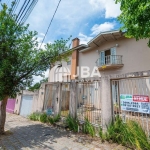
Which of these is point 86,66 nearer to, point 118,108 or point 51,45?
point 51,45

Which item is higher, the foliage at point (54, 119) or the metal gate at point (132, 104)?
the metal gate at point (132, 104)

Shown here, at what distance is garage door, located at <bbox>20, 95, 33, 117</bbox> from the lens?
9.08m

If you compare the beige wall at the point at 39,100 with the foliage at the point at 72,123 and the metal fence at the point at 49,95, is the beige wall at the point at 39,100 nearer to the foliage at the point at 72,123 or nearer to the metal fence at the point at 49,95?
the metal fence at the point at 49,95

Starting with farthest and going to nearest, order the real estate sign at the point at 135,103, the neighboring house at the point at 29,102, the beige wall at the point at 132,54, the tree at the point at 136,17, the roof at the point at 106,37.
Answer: the roof at the point at 106,37, the beige wall at the point at 132,54, the neighboring house at the point at 29,102, the tree at the point at 136,17, the real estate sign at the point at 135,103

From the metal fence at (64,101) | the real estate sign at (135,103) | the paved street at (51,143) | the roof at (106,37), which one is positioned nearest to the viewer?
the real estate sign at (135,103)

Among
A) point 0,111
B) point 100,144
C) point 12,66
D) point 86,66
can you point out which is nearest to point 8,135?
point 0,111

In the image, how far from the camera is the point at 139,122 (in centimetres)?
353

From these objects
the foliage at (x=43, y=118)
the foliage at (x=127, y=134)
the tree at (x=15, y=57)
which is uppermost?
the tree at (x=15, y=57)

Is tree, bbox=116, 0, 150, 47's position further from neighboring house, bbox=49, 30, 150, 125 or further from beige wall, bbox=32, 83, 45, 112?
beige wall, bbox=32, 83, 45, 112

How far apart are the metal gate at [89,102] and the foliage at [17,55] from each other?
2.37m

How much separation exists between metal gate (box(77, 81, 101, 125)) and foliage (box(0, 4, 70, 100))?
2.37m

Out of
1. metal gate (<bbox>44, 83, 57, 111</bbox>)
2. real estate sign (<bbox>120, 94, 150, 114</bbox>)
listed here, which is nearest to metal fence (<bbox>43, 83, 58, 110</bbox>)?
metal gate (<bbox>44, 83, 57, 111</bbox>)

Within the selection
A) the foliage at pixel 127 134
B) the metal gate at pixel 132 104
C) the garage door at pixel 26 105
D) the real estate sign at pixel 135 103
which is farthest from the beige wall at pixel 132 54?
the garage door at pixel 26 105

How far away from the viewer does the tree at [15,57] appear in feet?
15.1
